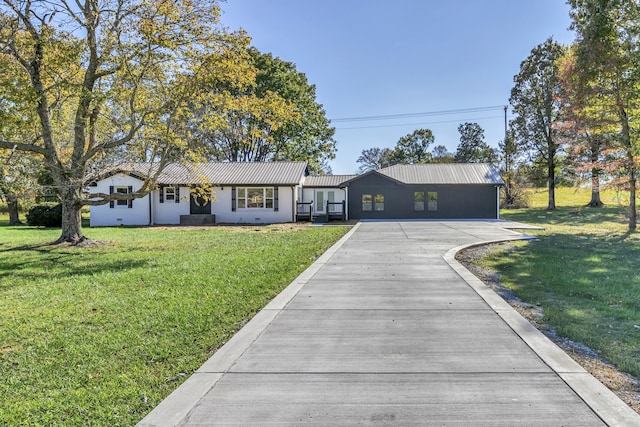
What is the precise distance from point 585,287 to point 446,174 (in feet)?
78.2

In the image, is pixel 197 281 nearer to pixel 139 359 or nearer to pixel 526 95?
pixel 139 359

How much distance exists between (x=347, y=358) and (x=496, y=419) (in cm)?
141

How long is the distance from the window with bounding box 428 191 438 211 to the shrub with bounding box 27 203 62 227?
23.0 metres

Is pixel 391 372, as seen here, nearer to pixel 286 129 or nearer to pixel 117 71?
pixel 117 71

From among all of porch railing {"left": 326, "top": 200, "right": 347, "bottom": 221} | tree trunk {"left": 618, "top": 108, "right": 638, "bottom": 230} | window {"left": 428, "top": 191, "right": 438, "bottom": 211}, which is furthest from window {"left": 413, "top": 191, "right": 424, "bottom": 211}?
tree trunk {"left": 618, "top": 108, "right": 638, "bottom": 230}

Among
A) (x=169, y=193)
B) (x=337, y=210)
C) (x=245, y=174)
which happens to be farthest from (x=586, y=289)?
(x=169, y=193)

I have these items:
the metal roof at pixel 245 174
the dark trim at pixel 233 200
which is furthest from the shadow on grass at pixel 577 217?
the dark trim at pixel 233 200

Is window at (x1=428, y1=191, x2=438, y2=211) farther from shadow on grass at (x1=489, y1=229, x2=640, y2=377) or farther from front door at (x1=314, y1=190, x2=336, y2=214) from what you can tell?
shadow on grass at (x1=489, y1=229, x2=640, y2=377)

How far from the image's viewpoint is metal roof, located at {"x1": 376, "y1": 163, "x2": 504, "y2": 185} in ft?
93.7

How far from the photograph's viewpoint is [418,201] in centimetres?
2911

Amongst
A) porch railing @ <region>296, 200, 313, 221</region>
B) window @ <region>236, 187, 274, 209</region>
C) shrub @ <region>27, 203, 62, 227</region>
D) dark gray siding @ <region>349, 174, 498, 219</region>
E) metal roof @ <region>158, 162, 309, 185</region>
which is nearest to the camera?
shrub @ <region>27, 203, 62, 227</region>

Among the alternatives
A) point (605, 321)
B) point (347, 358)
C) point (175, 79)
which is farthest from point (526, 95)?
point (347, 358)

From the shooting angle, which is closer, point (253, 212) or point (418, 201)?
point (253, 212)

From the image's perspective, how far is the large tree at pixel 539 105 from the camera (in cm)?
3475
